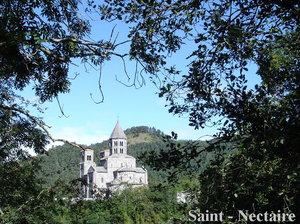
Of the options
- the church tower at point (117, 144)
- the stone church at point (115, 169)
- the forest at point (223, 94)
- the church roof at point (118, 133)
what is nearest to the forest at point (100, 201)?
the forest at point (223, 94)

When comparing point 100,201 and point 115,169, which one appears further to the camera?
point 115,169

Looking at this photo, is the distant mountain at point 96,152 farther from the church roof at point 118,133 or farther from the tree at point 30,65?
the tree at point 30,65

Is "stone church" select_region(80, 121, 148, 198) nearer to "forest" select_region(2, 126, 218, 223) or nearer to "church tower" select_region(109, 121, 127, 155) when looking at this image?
"church tower" select_region(109, 121, 127, 155)

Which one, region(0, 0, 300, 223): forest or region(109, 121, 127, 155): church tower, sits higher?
region(109, 121, 127, 155): church tower

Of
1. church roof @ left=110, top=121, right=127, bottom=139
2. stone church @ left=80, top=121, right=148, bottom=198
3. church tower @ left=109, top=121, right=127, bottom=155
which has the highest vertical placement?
church roof @ left=110, top=121, right=127, bottom=139

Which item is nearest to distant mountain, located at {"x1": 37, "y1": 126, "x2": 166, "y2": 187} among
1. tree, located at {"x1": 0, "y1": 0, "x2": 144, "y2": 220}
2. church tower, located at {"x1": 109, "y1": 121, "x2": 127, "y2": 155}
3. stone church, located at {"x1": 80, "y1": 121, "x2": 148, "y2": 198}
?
stone church, located at {"x1": 80, "y1": 121, "x2": 148, "y2": 198}

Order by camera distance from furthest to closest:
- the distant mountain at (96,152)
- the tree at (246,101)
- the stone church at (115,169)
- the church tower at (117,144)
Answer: the distant mountain at (96,152) → the church tower at (117,144) → the stone church at (115,169) → the tree at (246,101)

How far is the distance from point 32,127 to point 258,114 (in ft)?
15.8

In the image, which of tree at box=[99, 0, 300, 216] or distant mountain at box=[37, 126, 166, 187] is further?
distant mountain at box=[37, 126, 166, 187]

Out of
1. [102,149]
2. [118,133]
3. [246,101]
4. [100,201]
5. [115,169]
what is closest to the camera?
[246,101]

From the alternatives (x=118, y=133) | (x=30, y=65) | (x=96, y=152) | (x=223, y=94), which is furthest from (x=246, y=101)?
(x=96, y=152)

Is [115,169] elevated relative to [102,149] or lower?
lower

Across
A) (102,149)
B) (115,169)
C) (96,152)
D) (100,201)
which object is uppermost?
(102,149)

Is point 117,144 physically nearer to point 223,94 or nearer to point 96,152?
point 96,152
